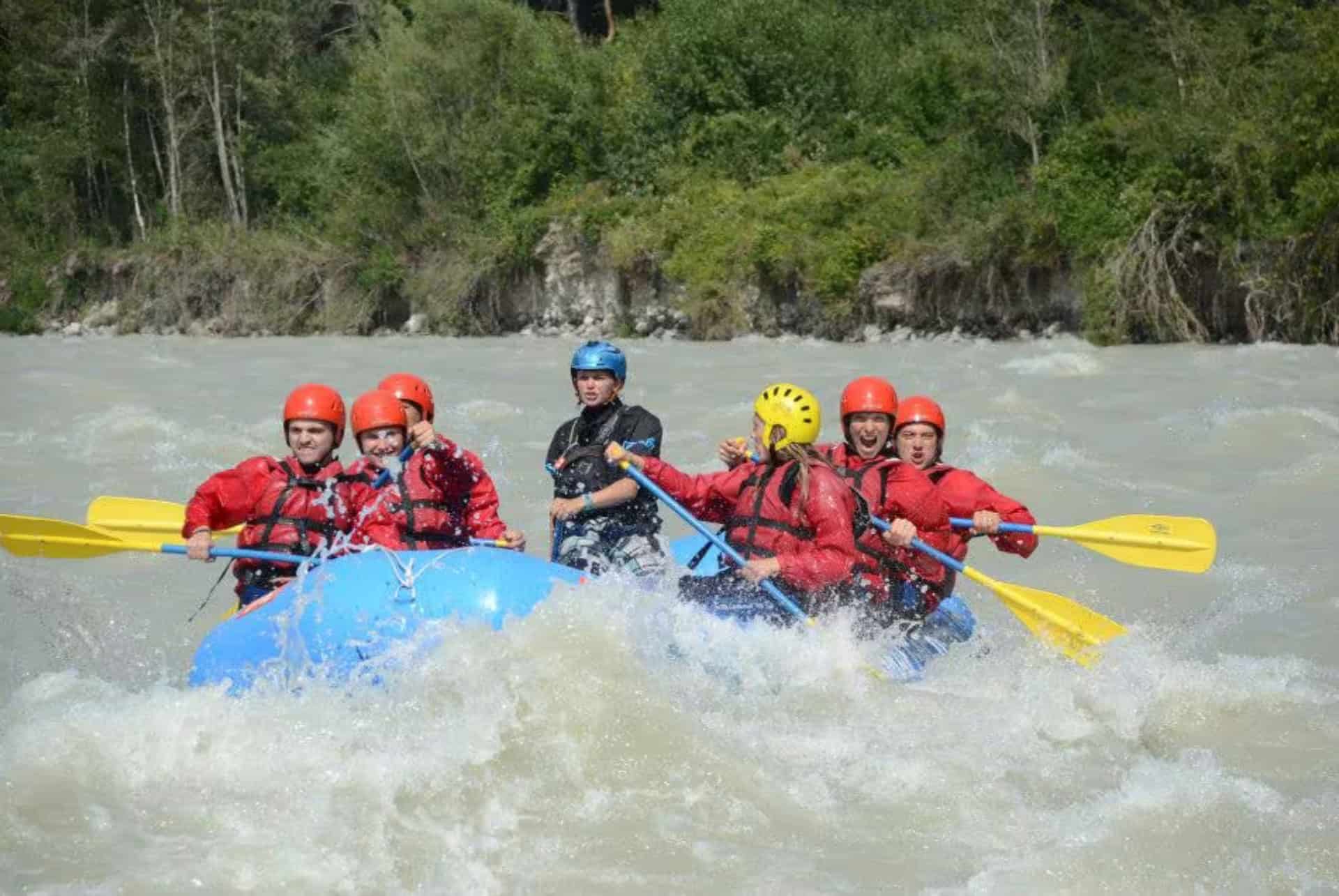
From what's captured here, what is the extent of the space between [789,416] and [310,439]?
65.4 inches

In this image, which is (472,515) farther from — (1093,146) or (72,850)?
(1093,146)

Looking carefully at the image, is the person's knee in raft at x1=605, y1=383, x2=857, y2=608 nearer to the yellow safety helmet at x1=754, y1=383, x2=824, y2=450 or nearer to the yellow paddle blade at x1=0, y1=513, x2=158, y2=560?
the yellow safety helmet at x1=754, y1=383, x2=824, y2=450

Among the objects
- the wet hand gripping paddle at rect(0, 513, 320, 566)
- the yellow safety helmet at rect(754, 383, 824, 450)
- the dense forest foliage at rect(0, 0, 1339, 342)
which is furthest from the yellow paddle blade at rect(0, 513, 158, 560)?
the dense forest foliage at rect(0, 0, 1339, 342)

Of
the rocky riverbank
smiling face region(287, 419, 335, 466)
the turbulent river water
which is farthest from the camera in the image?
the rocky riverbank

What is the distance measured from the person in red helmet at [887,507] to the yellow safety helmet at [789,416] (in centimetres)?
25

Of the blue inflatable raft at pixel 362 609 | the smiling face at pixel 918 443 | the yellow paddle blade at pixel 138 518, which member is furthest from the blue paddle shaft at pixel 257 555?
the smiling face at pixel 918 443

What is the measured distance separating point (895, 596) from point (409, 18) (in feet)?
102

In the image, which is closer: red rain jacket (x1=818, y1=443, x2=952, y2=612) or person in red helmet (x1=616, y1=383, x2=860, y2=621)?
person in red helmet (x1=616, y1=383, x2=860, y2=621)

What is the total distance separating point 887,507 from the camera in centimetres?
558

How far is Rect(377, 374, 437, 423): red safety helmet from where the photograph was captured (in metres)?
5.68

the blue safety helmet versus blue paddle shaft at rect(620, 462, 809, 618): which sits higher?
the blue safety helmet

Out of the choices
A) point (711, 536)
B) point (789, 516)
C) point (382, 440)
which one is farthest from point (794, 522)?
point (382, 440)

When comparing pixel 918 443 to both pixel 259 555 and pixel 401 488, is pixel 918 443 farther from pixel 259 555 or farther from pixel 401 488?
pixel 259 555

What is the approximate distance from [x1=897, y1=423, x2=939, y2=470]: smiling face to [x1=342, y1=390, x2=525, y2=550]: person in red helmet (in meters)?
1.48
